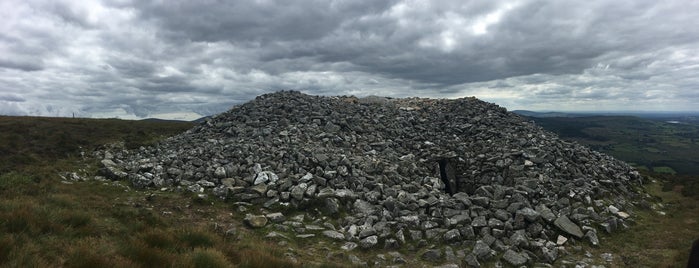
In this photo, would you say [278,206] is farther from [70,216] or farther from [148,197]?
[70,216]

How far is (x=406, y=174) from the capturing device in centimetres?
2019

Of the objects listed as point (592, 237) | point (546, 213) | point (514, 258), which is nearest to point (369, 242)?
point (514, 258)

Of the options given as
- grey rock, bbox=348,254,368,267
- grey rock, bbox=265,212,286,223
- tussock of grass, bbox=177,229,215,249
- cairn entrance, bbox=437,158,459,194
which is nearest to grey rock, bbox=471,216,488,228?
grey rock, bbox=348,254,368,267

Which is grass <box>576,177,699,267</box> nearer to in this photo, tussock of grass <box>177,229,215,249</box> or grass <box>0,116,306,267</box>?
grass <box>0,116,306,267</box>

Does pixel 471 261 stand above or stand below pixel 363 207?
below

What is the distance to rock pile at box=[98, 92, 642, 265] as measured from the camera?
557 inches

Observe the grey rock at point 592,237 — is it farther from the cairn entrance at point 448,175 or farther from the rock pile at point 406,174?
the cairn entrance at point 448,175

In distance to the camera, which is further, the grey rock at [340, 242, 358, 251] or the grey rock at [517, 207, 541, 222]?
the grey rock at [517, 207, 541, 222]

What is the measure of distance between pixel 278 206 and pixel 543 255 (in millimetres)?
10110

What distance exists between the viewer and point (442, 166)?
75.9 ft

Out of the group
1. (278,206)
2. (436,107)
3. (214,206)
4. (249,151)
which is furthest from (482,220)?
(436,107)

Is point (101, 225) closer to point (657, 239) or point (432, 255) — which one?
point (432, 255)

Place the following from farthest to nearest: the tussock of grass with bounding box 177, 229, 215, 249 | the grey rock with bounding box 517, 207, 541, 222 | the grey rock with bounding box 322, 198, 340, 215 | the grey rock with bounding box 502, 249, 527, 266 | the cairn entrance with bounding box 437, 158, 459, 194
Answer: the cairn entrance with bounding box 437, 158, 459, 194, the grey rock with bounding box 322, 198, 340, 215, the grey rock with bounding box 517, 207, 541, 222, the grey rock with bounding box 502, 249, 527, 266, the tussock of grass with bounding box 177, 229, 215, 249

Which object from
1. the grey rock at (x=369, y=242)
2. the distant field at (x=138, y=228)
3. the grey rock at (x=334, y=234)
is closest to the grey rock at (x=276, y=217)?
the distant field at (x=138, y=228)
